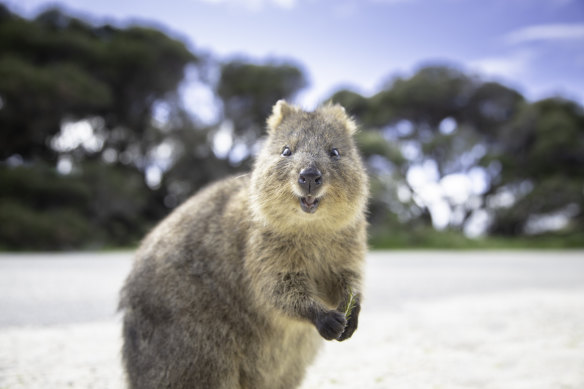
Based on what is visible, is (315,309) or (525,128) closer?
(315,309)

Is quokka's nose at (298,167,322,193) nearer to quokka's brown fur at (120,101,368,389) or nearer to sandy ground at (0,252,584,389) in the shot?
quokka's brown fur at (120,101,368,389)

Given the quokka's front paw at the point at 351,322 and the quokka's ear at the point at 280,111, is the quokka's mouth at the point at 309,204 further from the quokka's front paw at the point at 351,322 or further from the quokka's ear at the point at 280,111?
the quokka's ear at the point at 280,111

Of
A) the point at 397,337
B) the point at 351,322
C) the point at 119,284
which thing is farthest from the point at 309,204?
the point at 119,284

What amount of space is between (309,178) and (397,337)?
320 centimetres

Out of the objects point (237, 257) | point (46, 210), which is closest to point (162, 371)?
point (237, 257)

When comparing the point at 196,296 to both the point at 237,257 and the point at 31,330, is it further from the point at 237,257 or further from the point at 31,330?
the point at 31,330

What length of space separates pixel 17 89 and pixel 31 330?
1674 centimetres

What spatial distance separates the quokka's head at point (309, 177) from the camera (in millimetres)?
2848

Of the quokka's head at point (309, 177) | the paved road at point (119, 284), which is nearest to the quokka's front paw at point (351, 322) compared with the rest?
the quokka's head at point (309, 177)

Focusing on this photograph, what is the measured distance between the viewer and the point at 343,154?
334 centimetres

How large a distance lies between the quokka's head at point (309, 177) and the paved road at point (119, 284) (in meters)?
3.70

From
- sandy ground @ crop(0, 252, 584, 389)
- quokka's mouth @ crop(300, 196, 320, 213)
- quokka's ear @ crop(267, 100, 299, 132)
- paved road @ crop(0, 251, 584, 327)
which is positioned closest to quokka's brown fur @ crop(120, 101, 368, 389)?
quokka's mouth @ crop(300, 196, 320, 213)

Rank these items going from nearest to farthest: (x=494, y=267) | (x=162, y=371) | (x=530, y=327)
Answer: (x=162, y=371)
(x=530, y=327)
(x=494, y=267)

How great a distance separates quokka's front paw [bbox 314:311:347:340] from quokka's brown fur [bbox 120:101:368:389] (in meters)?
0.02
